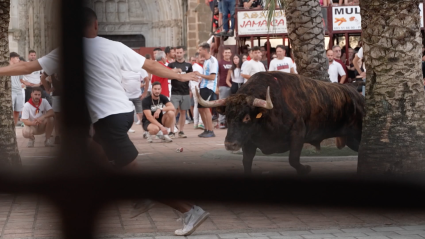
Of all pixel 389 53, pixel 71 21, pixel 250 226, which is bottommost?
pixel 250 226

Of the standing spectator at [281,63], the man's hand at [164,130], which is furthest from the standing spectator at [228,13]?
the man's hand at [164,130]

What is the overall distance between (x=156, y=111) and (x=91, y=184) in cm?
564

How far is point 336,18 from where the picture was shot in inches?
310

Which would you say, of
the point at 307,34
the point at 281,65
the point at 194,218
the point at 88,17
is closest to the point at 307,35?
the point at 307,34

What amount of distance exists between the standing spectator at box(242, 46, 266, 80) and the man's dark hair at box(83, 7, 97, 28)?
6042 mm

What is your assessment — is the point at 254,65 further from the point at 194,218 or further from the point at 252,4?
the point at 194,218

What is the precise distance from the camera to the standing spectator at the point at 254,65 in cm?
676

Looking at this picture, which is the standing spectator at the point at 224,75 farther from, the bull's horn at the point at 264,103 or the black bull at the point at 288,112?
the bull's horn at the point at 264,103

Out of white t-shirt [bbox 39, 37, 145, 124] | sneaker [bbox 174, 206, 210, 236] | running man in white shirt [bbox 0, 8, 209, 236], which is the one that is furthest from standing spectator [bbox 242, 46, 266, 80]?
white t-shirt [bbox 39, 37, 145, 124]

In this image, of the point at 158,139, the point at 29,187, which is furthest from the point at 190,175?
the point at 158,139

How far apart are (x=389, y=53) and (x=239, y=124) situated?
83 centimetres

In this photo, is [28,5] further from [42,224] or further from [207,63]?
[207,63]

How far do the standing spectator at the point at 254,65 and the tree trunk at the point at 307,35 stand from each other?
164cm

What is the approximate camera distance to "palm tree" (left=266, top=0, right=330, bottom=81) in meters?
4.80
